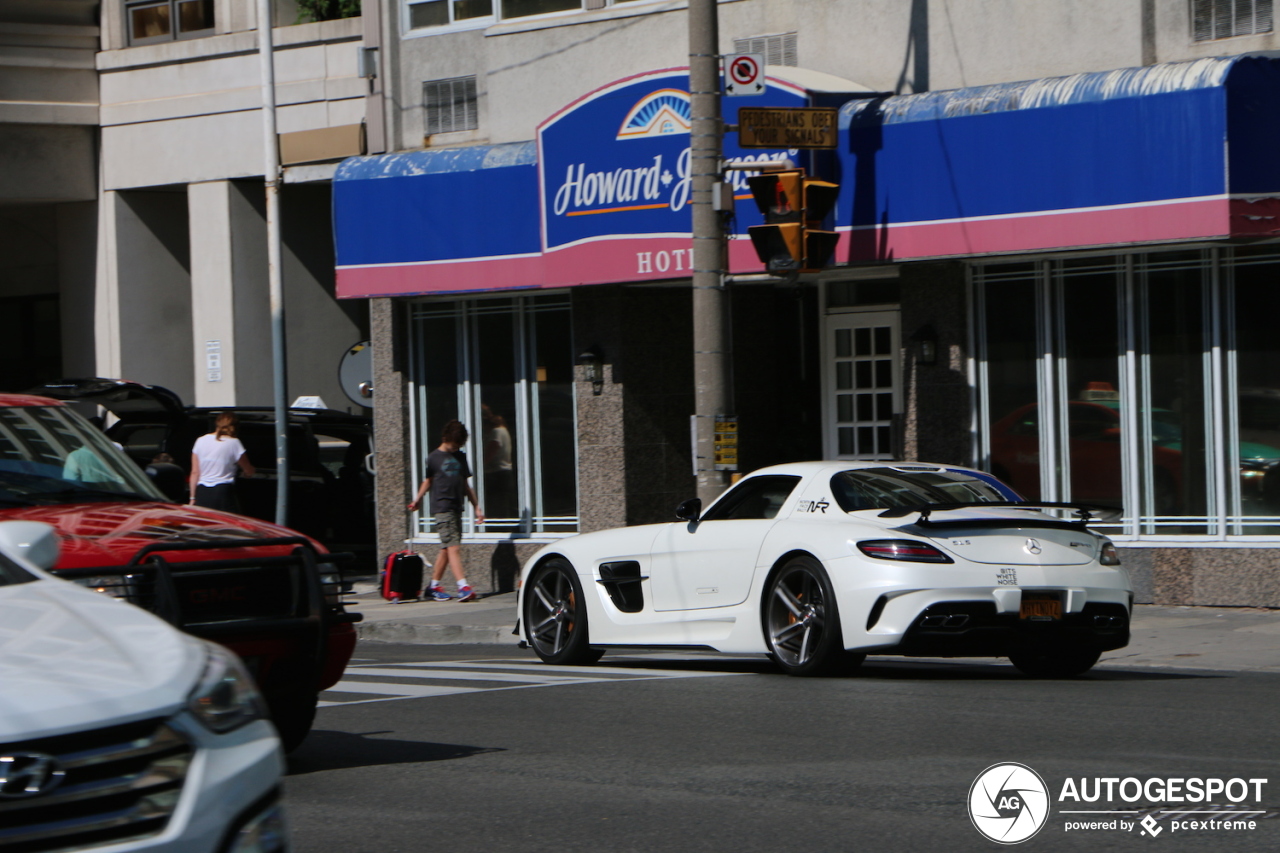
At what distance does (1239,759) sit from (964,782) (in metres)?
1.22

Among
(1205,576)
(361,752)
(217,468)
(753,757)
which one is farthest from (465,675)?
(217,468)

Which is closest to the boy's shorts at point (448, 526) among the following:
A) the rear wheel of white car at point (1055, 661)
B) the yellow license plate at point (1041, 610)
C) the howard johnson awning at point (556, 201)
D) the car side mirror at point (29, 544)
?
the howard johnson awning at point (556, 201)

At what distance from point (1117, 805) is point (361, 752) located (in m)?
3.43

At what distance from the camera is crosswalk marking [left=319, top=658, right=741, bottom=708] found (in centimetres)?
1028

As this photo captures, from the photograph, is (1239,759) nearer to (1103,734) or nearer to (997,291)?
Answer: (1103,734)

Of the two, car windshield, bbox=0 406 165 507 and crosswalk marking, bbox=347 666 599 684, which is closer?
car windshield, bbox=0 406 165 507

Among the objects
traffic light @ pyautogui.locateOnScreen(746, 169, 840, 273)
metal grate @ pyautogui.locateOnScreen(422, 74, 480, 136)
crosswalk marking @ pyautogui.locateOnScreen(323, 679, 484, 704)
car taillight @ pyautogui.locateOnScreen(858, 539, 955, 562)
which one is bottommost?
crosswalk marking @ pyautogui.locateOnScreen(323, 679, 484, 704)

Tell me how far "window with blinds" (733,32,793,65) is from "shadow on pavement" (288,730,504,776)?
10.3m

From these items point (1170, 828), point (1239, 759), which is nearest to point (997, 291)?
point (1239, 759)

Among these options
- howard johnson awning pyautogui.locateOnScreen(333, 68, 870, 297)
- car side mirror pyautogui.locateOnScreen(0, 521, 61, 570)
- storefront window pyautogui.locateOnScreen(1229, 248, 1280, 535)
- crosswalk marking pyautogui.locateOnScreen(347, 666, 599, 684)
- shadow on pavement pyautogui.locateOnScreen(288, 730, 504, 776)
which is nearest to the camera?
car side mirror pyautogui.locateOnScreen(0, 521, 61, 570)

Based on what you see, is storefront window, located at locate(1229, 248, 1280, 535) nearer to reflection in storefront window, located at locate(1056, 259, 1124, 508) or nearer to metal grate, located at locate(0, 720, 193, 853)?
reflection in storefront window, located at locate(1056, 259, 1124, 508)

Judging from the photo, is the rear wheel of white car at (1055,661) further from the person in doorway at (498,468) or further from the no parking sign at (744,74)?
the person in doorway at (498,468)

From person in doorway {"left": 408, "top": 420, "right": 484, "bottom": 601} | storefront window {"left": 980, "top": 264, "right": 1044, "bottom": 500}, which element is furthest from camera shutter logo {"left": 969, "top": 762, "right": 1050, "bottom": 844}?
person in doorway {"left": 408, "top": 420, "right": 484, "bottom": 601}

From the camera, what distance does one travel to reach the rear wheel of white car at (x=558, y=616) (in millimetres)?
12094
